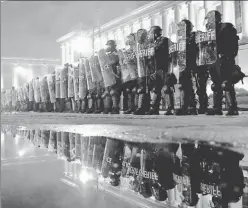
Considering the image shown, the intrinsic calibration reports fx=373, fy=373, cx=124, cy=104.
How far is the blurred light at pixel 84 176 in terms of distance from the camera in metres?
1.50

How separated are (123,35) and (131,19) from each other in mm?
1914

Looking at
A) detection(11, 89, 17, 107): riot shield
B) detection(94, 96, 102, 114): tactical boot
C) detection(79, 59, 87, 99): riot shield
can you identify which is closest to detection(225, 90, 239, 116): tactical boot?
detection(94, 96, 102, 114): tactical boot

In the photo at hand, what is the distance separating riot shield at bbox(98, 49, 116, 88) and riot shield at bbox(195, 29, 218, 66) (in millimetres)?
2898

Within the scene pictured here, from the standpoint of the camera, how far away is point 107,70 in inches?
349

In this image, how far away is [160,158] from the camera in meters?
1.91

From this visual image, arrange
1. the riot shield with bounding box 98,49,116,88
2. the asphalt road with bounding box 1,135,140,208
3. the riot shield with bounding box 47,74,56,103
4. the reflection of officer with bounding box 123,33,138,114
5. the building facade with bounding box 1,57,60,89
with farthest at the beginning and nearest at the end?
1. the building facade with bounding box 1,57,60,89
2. the riot shield with bounding box 47,74,56,103
3. the riot shield with bounding box 98,49,116,88
4. the reflection of officer with bounding box 123,33,138,114
5. the asphalt road with bounding box 1,135,140,208

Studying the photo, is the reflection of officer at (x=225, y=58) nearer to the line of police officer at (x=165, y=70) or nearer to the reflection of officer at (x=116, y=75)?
the line of police officer at (x=165, y=70)

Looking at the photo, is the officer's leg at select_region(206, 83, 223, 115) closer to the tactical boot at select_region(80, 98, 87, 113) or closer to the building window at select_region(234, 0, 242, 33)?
the tactical boot at select_region(80, 98, 87, 113)

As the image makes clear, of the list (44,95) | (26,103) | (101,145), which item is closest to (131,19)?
(26,103)

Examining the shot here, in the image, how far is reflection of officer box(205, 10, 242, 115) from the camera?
5.90m

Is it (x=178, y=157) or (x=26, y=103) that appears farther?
(x=26, y=103)

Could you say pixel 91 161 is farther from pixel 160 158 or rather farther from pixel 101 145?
pixel 101 145

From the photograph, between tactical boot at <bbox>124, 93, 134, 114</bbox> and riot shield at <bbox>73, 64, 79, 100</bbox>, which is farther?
riot shield at <bbox>73, 64, 79, 100</bbox>

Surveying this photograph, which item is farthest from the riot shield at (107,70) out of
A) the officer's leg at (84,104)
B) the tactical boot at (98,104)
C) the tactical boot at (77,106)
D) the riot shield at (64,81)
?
the riot shield at (64,81)
